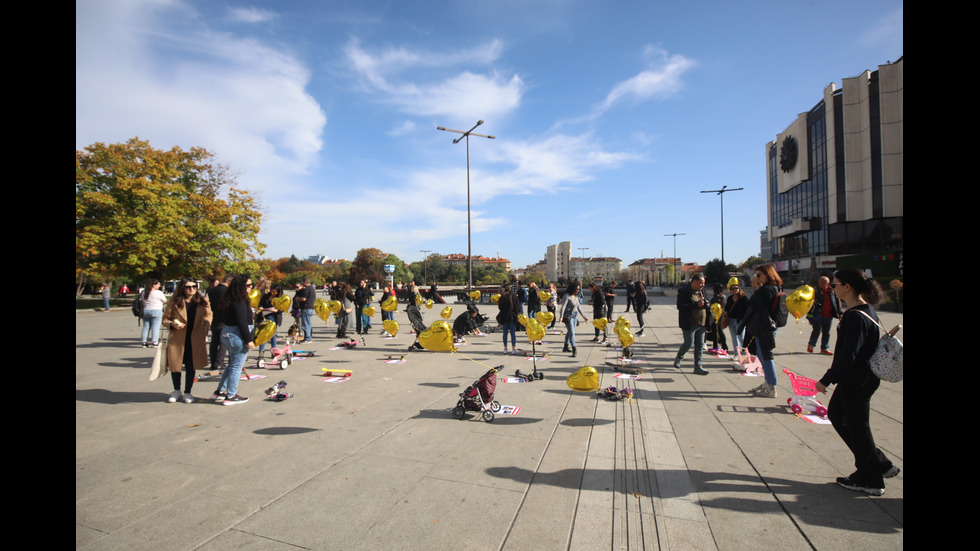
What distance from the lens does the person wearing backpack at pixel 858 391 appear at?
317 centimetres

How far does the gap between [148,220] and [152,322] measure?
15.8 meters

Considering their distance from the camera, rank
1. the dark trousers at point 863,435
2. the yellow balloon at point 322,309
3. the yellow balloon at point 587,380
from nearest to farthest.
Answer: the dark trousers at point 863,435, the yellow balloon at point 587,380, the yellow balloon at point 322,309

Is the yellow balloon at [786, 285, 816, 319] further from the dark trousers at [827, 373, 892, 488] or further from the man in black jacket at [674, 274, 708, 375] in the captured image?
the dark trousers at [827, 373, 892, 488]

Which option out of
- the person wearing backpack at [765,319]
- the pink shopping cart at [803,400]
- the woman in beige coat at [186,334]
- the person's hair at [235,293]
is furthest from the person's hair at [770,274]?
the woman in beige coat at [186,334]

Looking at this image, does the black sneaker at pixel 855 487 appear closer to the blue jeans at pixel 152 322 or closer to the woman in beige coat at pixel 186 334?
the woman in beige coat at pixel 186 334

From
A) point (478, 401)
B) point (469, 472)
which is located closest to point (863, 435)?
point (469, 472)

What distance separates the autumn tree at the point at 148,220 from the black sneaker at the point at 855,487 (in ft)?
90.4

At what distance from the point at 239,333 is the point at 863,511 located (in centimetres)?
669

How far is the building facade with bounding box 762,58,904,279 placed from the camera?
135 feet

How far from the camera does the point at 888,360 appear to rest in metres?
3.07

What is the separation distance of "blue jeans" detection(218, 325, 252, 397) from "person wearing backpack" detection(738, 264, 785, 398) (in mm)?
7101

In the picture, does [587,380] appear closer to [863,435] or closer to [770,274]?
[863,435]

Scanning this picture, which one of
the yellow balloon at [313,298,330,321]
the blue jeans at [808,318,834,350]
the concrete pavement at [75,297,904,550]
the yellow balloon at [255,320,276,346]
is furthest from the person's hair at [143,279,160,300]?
the blue jeans at [808,318,834,350]
